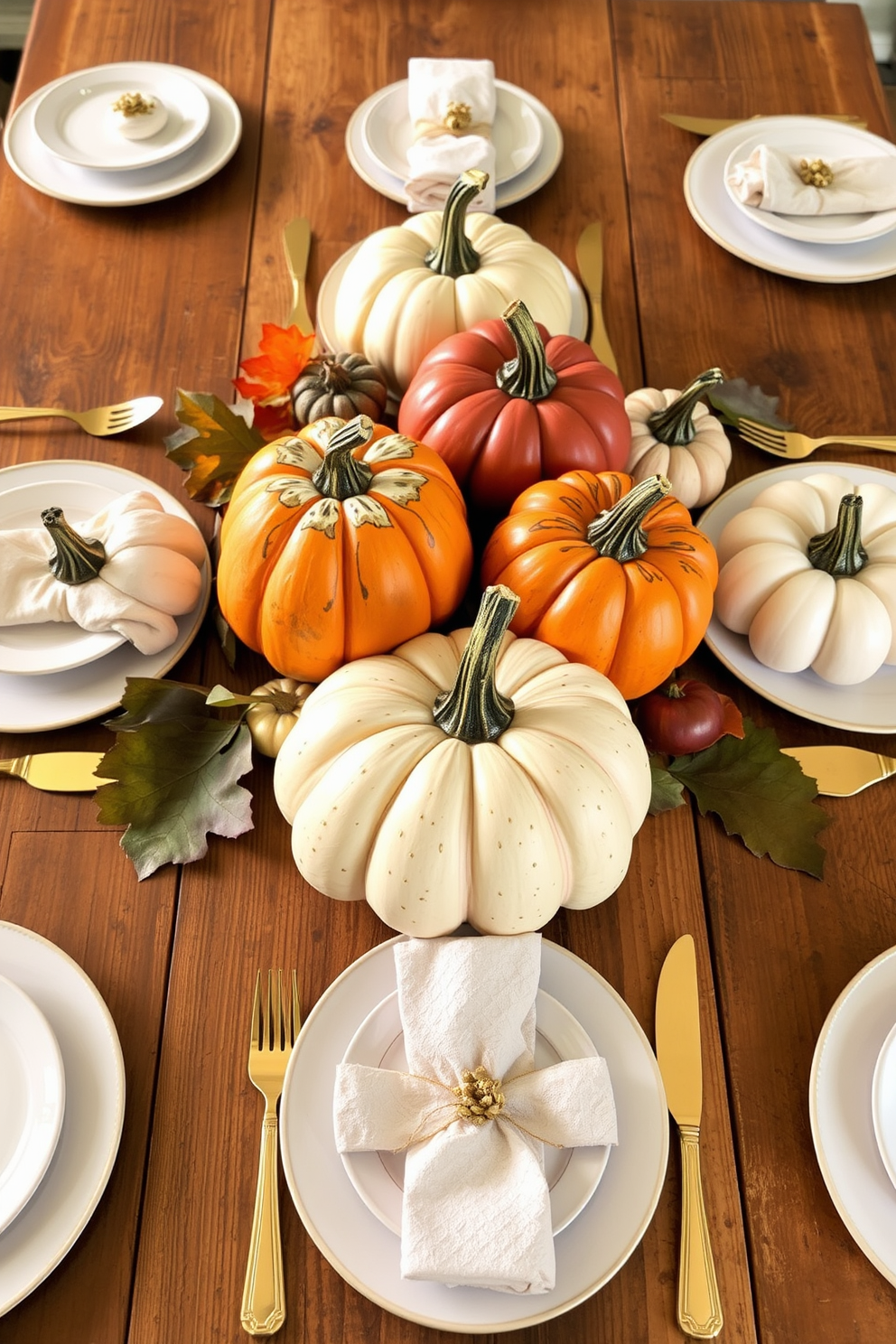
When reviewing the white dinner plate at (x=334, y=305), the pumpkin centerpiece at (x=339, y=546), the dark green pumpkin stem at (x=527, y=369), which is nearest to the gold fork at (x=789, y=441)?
the white dinner plate at (x=334, y=305)

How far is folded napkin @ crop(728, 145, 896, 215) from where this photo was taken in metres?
1.46

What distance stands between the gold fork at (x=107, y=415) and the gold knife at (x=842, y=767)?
86 centimetres

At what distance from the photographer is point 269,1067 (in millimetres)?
859

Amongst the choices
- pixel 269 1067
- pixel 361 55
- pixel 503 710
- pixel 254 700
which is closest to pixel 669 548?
pixel 503 710

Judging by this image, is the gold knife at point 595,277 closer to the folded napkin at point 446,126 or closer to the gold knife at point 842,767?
the folded napkin at point 446,126

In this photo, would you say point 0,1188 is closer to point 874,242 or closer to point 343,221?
point 343,221

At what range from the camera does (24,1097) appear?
0.82 metres

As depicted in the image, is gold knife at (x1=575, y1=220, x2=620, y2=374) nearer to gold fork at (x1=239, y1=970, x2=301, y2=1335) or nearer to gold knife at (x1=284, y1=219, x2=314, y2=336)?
gold knife at (x1=284, y1=219, x2=314, y2=336)

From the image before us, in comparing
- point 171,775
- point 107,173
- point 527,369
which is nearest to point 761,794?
point 527,369

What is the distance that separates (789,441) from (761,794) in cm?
51

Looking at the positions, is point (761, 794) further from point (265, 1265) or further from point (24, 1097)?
point (24, 1097)

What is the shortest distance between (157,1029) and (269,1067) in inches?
4.3

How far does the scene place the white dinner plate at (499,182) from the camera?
1507mm

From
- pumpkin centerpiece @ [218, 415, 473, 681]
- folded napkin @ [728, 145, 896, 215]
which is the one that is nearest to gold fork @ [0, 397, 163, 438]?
pumpkin centerpiece @ [218, 415, 473, 681]
